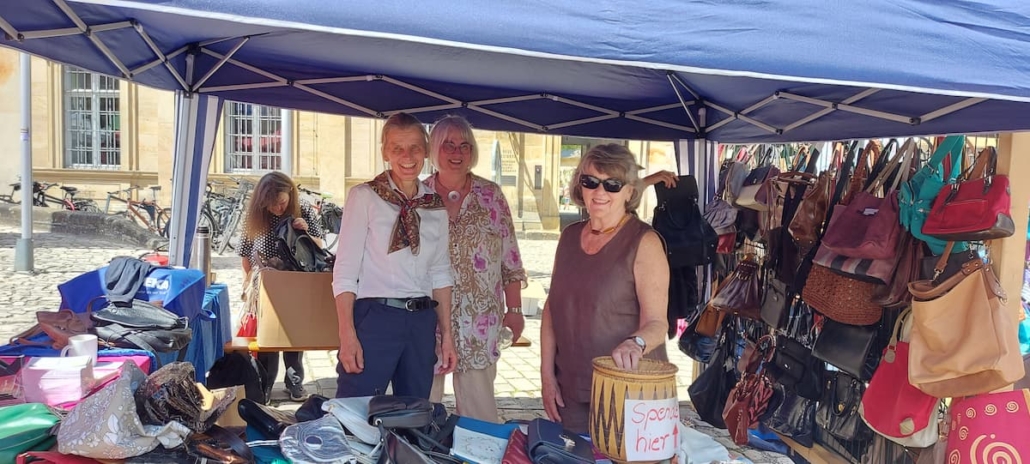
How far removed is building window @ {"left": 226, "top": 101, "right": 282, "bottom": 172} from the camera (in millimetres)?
17406

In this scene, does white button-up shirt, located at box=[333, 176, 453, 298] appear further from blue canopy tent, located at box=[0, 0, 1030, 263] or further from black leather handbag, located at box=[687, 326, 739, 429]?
black leather handbag, located at box=[687, 326, 739, 429]

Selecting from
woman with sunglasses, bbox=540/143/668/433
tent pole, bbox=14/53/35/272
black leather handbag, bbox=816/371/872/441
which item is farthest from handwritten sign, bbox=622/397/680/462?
tent pole, bbox=14/53/35/272

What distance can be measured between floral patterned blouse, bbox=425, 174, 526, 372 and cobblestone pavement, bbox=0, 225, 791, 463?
1.66m

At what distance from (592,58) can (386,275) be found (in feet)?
3.88

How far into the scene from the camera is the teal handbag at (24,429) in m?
1.69

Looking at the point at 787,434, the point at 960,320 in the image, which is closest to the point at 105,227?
the point at 787,434

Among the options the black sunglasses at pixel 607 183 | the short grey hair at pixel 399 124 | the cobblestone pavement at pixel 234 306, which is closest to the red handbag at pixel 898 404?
the cobblestone pavement at pixel 234 306

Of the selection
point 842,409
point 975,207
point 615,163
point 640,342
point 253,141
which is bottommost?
point 842,409

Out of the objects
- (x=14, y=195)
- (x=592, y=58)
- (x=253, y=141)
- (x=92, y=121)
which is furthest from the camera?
(x=92, y=121)

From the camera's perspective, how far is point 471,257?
10.6ft

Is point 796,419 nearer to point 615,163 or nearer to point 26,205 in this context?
point 615,163

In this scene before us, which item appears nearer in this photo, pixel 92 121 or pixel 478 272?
pixel 478 272

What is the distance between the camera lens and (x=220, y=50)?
3809mm

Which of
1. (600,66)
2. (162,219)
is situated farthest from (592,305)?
(162,219)
